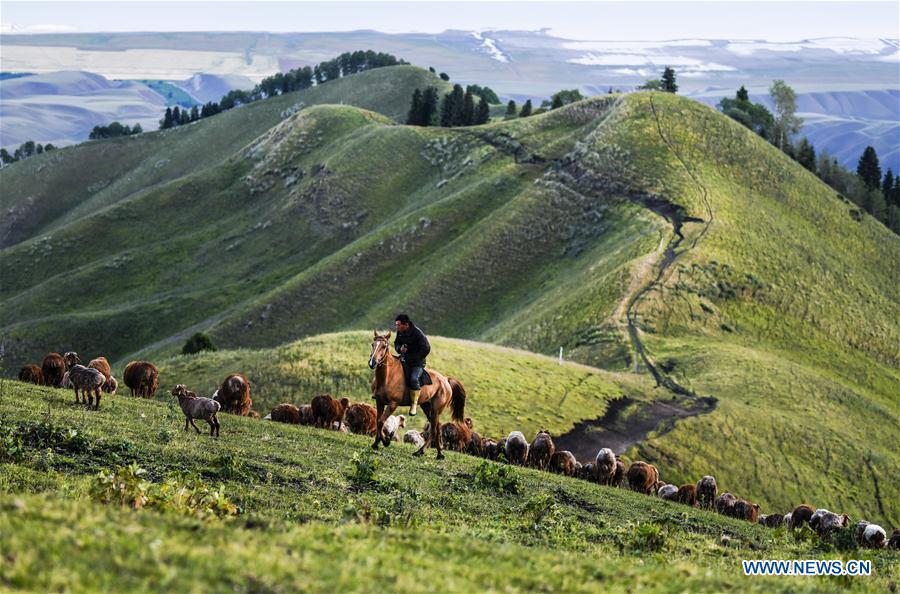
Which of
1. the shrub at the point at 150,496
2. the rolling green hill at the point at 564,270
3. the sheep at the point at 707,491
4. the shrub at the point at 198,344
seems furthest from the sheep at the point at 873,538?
the shrub at the point at 198,344

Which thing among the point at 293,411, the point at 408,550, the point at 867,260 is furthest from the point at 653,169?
the point at 408,550

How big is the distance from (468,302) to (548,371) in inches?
2046

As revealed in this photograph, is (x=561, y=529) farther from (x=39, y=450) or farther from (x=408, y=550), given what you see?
(x=39, y=450)

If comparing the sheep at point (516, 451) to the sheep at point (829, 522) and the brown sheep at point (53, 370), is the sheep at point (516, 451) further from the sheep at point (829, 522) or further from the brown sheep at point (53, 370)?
the brown sheep at point (53, 370)

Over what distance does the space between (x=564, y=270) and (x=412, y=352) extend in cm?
8417

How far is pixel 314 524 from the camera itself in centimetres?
1384

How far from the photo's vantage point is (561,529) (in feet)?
63.3

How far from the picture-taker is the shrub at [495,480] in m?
Answer: 23.6

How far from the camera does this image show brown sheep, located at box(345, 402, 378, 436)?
113 feet

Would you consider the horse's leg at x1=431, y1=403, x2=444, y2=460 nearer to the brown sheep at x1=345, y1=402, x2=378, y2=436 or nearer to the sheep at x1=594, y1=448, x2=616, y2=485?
the brown sheep at x1=345, y1=402, x2=378, y2=436

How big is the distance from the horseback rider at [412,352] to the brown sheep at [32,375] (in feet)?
56.3

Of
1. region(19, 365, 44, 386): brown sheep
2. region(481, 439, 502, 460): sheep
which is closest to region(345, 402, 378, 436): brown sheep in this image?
region(481, 439, 502, 460): sheep

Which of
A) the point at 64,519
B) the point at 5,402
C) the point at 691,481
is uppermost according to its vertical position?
the point at 64,519

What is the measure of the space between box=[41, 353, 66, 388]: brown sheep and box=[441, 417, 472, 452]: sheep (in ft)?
48.8
